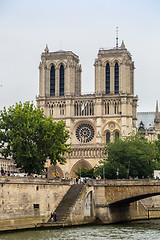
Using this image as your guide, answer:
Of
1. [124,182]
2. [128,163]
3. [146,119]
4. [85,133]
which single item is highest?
[146,119]

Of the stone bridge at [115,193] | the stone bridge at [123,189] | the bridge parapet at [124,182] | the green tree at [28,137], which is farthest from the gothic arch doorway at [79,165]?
the stone bridge at [123,189]

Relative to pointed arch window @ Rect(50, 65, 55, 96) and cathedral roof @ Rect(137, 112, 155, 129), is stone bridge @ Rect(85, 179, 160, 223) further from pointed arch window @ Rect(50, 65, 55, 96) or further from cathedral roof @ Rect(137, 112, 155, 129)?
cathedral roof @ Rect(137, 112, 155, 129)

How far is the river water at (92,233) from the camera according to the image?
5722cm

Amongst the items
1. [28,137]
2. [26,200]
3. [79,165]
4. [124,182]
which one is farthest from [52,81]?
[26,200]

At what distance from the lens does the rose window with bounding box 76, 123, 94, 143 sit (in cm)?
14462

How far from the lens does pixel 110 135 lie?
142 m

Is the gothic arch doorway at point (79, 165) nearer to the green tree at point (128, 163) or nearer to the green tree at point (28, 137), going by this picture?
the green tree at point (128, 163)

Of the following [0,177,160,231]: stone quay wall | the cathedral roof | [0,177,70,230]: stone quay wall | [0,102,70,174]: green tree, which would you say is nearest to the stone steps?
[0,177,160,231]: stone quay wall

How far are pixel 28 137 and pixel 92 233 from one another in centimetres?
2152

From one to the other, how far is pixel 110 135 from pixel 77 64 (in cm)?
2030

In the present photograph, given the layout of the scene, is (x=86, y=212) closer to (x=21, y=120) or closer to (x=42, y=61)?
(x=21, y=120)

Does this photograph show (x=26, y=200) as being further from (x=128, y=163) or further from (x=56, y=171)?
(x=56, y=171)

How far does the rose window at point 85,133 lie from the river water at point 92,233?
76581 millimetres

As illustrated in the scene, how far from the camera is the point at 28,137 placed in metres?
78.7
